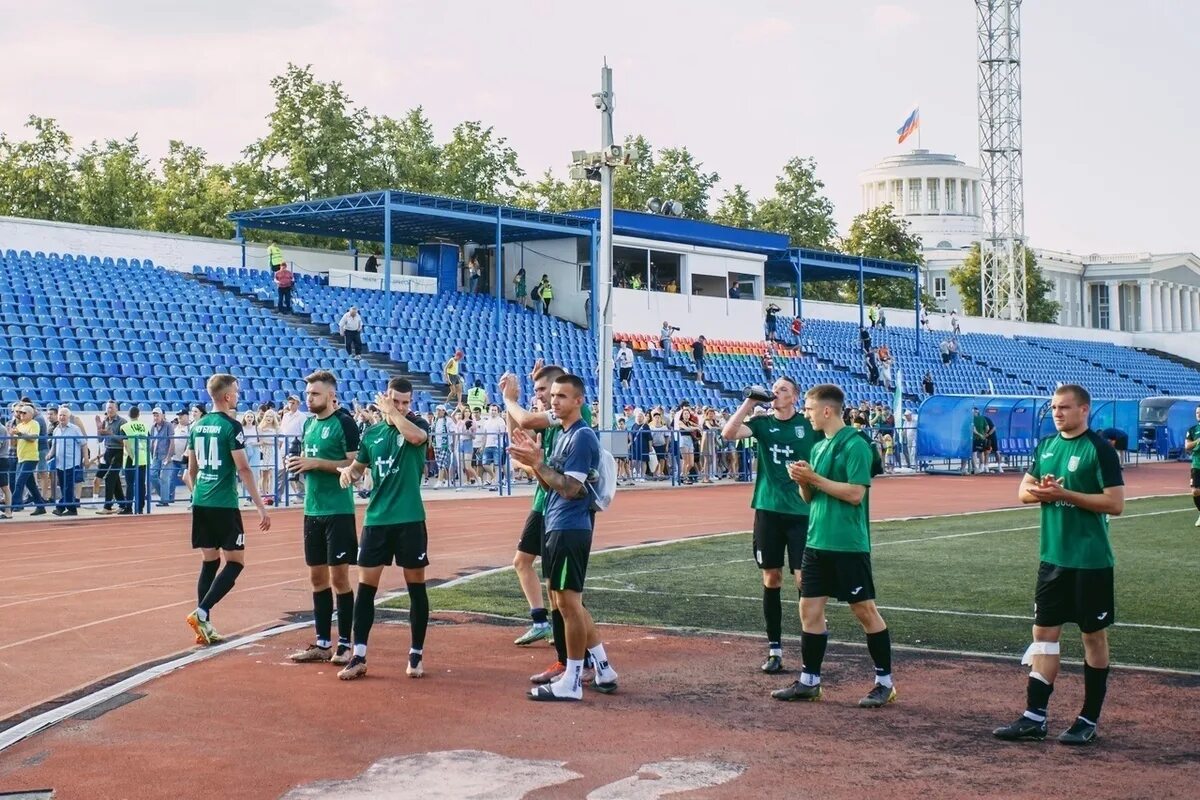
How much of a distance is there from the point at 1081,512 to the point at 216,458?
666cm

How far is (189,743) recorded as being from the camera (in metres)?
7.48

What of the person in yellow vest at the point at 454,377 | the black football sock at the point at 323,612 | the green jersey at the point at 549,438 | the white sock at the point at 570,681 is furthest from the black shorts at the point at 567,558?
the person in yellow vest at the point at 454,377

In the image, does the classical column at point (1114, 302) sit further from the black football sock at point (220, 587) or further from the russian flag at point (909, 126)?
the black football sock at point (220, 587)

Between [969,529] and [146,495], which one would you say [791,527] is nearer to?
[969,529]

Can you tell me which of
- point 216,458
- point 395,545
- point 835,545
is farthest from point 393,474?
point 835,545

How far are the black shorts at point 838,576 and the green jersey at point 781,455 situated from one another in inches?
48.9

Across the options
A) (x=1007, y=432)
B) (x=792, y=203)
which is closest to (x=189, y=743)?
(x=1007, y=432)

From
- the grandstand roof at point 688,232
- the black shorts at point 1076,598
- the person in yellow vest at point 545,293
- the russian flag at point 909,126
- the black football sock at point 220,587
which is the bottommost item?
the black football sock at point 220,587

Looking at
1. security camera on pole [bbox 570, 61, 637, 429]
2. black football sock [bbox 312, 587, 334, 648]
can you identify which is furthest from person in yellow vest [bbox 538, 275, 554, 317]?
black football sock [bbox 312, 587, 334, 648]

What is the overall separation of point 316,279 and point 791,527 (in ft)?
100

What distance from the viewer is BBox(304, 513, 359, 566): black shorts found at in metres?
9.62

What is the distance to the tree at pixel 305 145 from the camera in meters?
59.0

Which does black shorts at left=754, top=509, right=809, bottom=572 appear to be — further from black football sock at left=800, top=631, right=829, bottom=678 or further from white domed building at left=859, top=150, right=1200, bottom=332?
white domed building at left=859, top=150, right=1200, bottom=332

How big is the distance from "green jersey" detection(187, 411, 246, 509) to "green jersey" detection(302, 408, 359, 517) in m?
1.20
